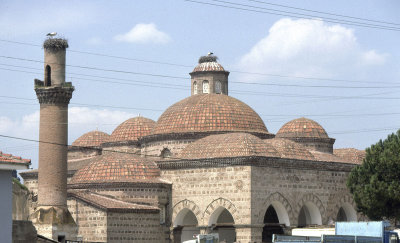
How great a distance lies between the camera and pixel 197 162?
39375 mm

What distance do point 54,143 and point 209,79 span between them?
42.1 feet

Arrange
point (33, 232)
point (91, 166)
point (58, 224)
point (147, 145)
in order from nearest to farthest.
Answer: point (33, 232) → point (58, 224) → point (91, 166) → point (147, 145)

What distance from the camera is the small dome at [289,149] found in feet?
133

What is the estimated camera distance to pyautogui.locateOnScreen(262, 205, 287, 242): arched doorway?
39.8 meters

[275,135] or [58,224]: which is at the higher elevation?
[275,135]

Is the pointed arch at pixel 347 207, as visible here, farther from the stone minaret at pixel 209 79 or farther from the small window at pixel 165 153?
the stone minaret at pixel 209 79

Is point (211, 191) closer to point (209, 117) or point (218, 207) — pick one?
point (218, 207)

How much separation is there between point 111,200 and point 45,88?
5998 millimetres

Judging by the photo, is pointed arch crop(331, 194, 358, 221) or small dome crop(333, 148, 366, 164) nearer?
pointed arch crop(331, 194, 358, 221)

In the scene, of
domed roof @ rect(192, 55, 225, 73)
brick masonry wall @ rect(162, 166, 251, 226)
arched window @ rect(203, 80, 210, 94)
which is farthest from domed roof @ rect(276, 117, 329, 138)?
brick masonry wall @ rect(162, 166, 251, 226)

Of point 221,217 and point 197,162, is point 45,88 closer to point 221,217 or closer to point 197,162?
point 197,162

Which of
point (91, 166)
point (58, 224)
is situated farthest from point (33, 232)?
point (91, 166)

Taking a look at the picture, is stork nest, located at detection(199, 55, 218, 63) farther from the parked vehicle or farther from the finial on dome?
the parked vehicle

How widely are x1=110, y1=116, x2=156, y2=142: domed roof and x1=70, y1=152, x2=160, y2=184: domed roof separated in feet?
21.6
